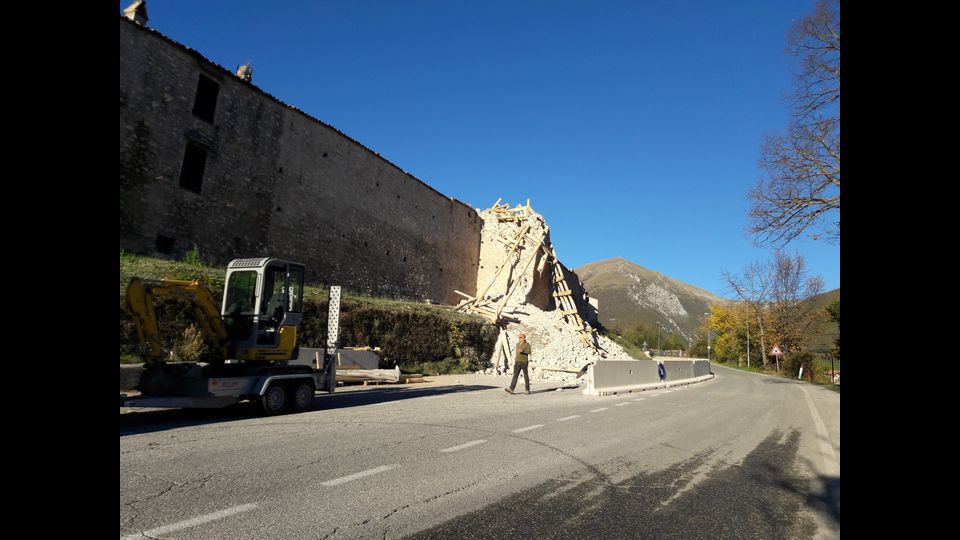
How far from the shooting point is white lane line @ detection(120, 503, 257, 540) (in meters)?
3.77

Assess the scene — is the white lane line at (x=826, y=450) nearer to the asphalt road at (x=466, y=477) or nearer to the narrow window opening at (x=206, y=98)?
the asphalt road at (x=466, y=477)

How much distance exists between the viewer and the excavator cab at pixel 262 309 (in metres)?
10.2

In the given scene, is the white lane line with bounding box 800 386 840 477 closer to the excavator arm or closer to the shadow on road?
the shadow on road

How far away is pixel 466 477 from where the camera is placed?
5.52m

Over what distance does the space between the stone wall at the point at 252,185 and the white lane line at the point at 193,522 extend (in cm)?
1296

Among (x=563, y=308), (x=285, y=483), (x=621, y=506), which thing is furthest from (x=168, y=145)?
(x=563, y=308)

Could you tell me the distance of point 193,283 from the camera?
9.64m

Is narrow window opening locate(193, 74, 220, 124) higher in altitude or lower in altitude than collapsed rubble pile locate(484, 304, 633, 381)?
higher

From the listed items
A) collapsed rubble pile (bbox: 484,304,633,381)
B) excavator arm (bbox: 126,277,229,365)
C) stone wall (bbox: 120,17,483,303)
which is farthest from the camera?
collapsed rubble pile (bbox: 484,304,633,381)

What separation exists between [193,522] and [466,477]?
2.52 metres

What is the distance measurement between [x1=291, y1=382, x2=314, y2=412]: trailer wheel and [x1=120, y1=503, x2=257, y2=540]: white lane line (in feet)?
20.2

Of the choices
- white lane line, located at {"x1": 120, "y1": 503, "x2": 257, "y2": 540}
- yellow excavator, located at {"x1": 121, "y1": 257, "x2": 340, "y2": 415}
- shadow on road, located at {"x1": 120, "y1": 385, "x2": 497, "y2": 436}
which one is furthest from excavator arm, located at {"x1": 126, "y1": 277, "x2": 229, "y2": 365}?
white lane line, located at {"x1": 120, "y1": 503, "x2": 257, "y2": 540}
